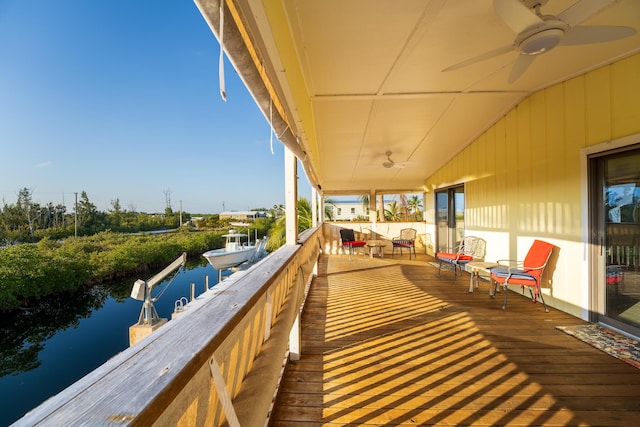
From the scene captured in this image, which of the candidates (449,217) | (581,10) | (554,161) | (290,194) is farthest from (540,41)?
(449,217)

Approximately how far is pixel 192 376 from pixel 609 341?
384 cm

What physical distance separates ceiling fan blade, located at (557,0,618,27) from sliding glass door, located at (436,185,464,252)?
15.7ft

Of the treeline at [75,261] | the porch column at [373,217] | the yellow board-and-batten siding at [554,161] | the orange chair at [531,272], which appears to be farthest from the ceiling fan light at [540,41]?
the treeline at [75,261]

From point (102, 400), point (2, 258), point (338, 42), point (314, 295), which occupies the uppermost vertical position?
point (338, 42)

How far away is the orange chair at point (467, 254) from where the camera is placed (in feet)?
17.0

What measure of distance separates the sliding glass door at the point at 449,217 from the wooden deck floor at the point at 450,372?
3035mm

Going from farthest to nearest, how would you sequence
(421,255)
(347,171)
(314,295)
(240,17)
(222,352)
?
(421,255) → (347,171) → (314,295) → (240,17) → (222,352)

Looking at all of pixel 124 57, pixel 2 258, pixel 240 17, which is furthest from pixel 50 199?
pixel 240 17

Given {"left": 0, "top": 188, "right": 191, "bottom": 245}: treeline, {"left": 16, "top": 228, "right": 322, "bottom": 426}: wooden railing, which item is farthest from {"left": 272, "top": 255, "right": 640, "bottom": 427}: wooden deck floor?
{"left": 0, "top": 188, "right": 191, "bottom": 245}: treeline

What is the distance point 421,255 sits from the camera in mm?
8227

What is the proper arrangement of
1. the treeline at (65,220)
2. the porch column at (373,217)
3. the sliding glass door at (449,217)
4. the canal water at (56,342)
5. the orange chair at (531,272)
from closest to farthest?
the orange chair at (531,272) < the canal water at (56,342) < the treeline at (65,220) < the sliding glass door at (449,217) < the porch column at (373,217)

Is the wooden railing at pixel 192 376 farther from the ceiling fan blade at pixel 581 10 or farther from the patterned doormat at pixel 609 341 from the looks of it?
the patterned doormat at pixel 609 341

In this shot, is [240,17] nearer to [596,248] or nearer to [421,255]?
[596,248]

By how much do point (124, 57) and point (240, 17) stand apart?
11.1m
